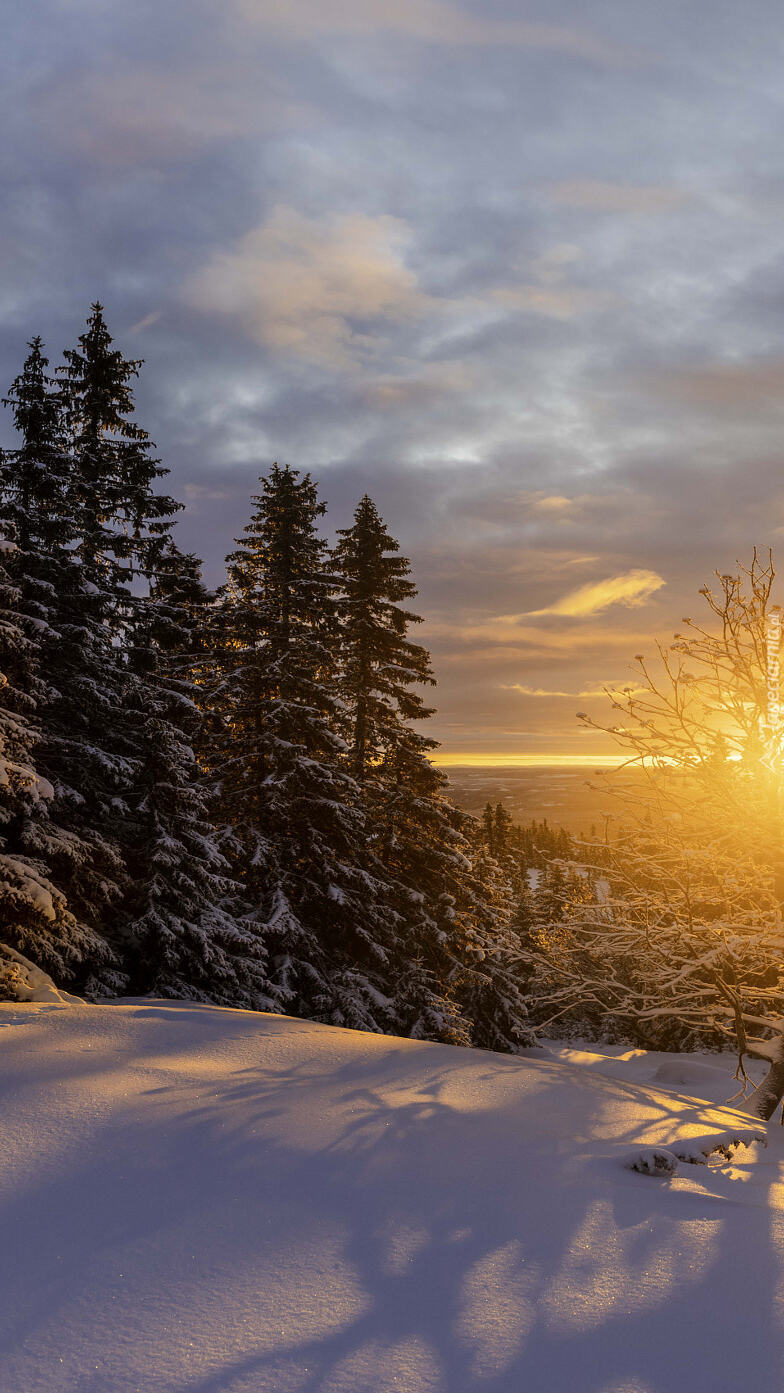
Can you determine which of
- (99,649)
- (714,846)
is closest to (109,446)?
(99,649)

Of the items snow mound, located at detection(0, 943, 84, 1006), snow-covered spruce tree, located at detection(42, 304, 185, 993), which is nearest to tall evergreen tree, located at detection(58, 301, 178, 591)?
snow-covered spruce tree, located at detection(42, 304, 185, 993)

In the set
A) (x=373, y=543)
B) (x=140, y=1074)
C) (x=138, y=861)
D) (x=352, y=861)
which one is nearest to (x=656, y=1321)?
(x=140, y=1074)

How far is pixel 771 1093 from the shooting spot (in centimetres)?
894

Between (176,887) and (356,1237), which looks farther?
(176,887)

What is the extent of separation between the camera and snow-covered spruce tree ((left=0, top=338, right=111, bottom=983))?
10.2 metres

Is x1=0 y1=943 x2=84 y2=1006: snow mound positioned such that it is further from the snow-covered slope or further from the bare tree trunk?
the bare tree trunk

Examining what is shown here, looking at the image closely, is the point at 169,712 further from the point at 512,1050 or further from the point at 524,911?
the point at 524,911

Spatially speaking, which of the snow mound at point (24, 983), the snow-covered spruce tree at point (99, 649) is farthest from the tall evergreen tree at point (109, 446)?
the snow mound at point (24, 983)

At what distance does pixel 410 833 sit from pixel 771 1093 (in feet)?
34.8

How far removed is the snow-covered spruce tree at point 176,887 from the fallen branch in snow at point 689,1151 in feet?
32.0

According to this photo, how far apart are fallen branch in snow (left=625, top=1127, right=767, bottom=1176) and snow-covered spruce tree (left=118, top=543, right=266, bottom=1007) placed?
976 centimetres

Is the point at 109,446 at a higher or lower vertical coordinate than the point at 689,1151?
higher

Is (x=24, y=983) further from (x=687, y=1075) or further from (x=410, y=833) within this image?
(x=687, y=1075)

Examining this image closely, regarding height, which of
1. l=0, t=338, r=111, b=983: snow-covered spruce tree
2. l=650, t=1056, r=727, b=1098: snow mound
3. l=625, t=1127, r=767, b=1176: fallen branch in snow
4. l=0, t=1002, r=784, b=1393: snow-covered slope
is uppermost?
l=0, t=338, r=111, b=983: snow-covered spruce tree
